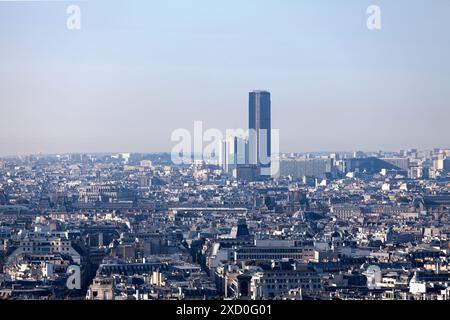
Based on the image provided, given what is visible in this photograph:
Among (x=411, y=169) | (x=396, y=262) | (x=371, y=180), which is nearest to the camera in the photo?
(x=396, y=262)

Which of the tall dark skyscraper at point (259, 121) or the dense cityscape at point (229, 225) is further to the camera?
the dense cityscape at point (229, 225)

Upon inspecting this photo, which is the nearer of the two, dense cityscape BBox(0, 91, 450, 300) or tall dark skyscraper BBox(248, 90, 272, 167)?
tall dark skyscraper BBox(248, 90, 272, 167)

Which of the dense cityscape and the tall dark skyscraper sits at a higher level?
the tall dark skyscraper

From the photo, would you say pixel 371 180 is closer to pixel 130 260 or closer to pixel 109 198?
pixel 109 198

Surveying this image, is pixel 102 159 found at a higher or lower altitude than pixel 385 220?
A: higher

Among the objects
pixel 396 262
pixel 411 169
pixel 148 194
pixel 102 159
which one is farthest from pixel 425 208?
pixel 102 159
